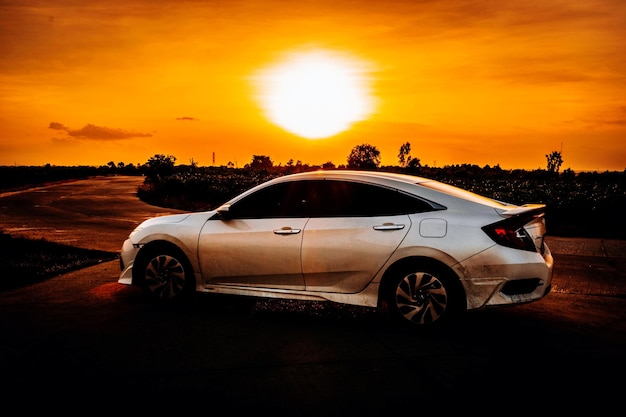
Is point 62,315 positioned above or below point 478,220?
below

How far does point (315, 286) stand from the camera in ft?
22.7

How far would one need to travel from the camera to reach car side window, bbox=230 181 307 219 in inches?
285

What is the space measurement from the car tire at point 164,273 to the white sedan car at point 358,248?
1 cm

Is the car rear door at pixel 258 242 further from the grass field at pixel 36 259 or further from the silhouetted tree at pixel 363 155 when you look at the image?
the silhouetted tree at pixel 363 155

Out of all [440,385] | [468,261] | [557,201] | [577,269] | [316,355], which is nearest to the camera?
[440,385]

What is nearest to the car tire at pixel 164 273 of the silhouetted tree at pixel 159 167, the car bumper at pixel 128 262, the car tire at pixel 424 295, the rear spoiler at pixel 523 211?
the car bumper at pixel 128 262

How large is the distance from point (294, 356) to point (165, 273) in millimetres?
2614

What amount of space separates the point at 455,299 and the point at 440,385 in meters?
1.54

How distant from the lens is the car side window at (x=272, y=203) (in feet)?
23.7

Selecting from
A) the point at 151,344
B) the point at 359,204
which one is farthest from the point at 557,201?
the point at 151,344

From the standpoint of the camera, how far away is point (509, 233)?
6301 millimetres

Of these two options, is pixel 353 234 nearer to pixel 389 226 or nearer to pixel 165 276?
pixel 389 226

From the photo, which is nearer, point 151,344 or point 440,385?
point 440,385

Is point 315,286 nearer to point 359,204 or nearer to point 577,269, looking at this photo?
point 359,204
